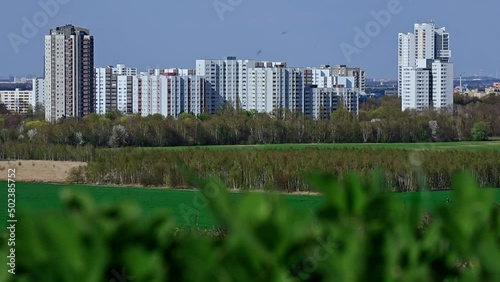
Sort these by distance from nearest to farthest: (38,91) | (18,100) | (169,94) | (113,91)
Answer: (169,94) → (113,91) → (38,91) → (18,100)

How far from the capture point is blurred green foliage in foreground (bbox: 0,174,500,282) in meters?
0.63

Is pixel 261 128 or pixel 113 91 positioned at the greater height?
pixel 113 91

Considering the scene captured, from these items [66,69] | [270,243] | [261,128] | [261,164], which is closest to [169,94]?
→ [66,69]

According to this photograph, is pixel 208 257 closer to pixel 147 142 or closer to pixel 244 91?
pixel 147 142

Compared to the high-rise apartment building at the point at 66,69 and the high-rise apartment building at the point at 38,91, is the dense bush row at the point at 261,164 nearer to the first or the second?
the high-rise apartment building at the point at 66,69

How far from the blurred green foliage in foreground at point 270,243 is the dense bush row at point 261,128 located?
167 ft

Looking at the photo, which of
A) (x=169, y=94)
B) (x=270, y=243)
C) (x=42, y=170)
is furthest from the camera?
(x=169, y=94)

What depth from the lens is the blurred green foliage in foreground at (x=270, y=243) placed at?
0.63m

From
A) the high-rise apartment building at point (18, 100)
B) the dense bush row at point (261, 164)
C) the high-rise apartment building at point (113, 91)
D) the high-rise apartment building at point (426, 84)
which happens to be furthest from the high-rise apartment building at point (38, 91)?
the dense bush row at point (261, 164)

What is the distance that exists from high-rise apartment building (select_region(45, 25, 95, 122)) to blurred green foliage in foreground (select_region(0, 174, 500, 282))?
57.1 metres

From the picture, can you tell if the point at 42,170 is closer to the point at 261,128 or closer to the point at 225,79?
the point at 261,128

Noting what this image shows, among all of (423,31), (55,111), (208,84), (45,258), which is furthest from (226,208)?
(423,31)

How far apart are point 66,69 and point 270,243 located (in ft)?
193

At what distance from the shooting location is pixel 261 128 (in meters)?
57.8
